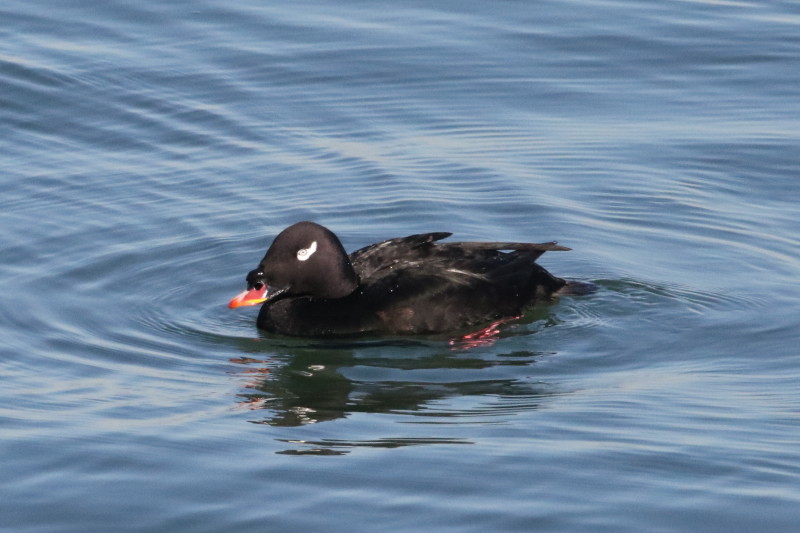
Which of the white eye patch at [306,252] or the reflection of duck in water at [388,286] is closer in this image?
the reflection of duck in water at [388,286]

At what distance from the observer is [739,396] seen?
26.5 feet

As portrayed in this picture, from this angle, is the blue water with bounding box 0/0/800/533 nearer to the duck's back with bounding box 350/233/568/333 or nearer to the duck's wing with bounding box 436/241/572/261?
the duck's back with bounding box 350/233/568/333

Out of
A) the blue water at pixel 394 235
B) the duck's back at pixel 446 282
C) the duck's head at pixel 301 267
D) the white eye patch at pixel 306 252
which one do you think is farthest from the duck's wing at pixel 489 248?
the white eye patch at pixel 306 252

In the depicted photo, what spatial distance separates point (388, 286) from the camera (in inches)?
376

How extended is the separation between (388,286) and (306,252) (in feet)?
1.88

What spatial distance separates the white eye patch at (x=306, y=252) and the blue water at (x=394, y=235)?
1.77 feet

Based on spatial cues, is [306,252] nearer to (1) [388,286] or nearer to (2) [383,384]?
(1) [388,286]

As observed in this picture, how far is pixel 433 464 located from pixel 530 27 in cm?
903

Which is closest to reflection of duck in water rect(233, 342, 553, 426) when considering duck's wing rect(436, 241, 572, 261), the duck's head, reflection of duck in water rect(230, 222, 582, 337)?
reflection of duck in water rect(230, 222, 582, 337)

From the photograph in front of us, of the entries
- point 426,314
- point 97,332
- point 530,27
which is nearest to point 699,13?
point 530,27

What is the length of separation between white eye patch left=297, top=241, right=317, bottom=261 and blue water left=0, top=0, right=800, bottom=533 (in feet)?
1.77

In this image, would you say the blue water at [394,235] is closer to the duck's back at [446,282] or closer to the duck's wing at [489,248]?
the duck's back at [446,282]

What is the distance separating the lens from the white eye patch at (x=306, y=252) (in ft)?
31.3

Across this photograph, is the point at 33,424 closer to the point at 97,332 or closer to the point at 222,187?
the point at 97,332
